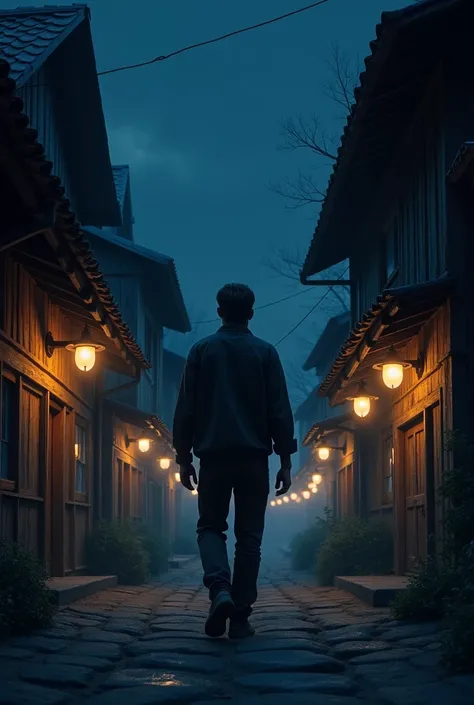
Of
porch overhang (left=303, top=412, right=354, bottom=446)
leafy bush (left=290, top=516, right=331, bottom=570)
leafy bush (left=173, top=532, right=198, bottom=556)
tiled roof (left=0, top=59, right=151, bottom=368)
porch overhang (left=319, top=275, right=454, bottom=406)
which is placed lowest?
leafy bush (left=173, top=532, right=198, bottom=556)

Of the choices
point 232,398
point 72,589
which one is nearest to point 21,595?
point 232,398

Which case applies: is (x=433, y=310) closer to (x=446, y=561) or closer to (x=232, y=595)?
(x=446, y=561)

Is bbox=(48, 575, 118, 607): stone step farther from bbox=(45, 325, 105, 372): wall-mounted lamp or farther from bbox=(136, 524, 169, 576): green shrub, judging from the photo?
bbox=(136, 524, 169, 576): green shrub

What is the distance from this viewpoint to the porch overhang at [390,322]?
9133mm

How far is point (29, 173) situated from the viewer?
653 centimetres

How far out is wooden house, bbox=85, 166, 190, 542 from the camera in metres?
17.6

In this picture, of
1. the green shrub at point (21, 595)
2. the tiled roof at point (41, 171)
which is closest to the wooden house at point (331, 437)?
the tiled roof at point (41, 171)

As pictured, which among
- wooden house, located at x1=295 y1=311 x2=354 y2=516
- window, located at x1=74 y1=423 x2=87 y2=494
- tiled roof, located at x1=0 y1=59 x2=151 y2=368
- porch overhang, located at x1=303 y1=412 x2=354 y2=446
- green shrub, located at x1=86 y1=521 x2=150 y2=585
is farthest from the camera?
wooden house, located at x1=295 y1=311 x2=354 y2=516

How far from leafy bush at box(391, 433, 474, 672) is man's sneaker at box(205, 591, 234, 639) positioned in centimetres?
127

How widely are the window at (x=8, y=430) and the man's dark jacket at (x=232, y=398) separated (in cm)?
317

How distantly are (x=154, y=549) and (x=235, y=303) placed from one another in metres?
13.2

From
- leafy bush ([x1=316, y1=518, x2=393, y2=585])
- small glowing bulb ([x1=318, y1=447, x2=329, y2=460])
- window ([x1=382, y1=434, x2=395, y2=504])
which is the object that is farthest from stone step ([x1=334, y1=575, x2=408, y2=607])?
small glowing bulb ([x1=318, y1=447, x2=329, y2=460])

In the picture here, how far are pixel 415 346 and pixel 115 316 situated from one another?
326cm

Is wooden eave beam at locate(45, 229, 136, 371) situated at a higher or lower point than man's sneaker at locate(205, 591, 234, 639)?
higher
